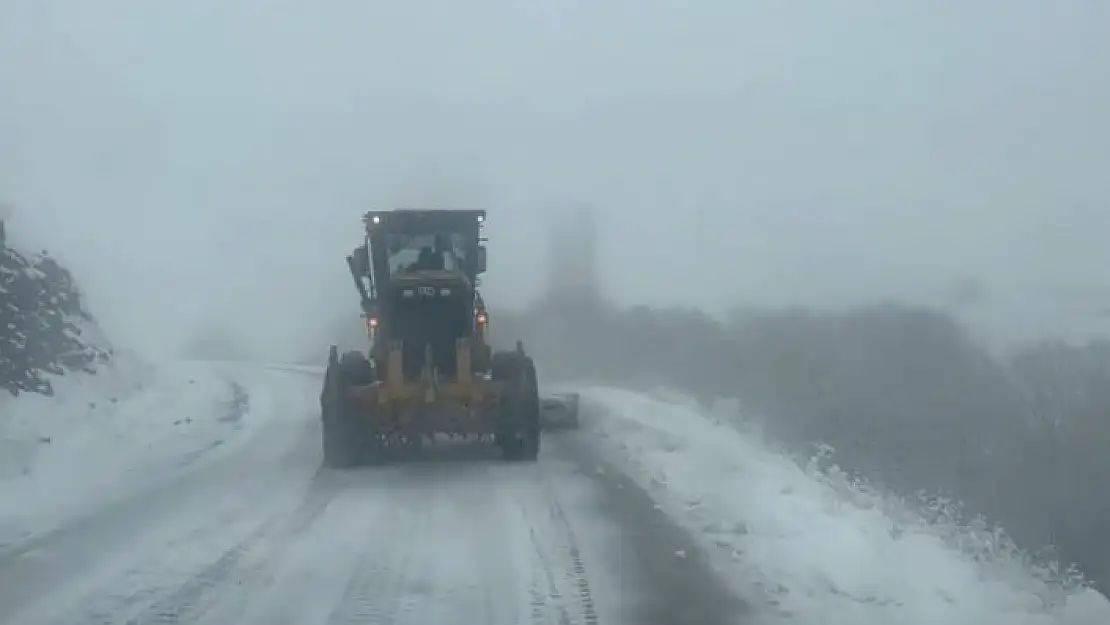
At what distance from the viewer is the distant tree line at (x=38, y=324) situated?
22.2 metres

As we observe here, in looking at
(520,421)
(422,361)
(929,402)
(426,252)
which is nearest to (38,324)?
(426,252)

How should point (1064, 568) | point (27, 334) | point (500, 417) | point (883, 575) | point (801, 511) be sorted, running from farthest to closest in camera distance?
point (27, 334)
point (500, 417)
point (801, 511)
point (1064, 568)
point (883, 575)

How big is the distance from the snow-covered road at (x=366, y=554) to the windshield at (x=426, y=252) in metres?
3.73

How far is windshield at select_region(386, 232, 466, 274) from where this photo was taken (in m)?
19.5

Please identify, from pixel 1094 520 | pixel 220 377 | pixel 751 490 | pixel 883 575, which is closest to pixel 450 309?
pixel 751 490

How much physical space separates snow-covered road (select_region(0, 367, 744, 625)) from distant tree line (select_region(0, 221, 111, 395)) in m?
6.67

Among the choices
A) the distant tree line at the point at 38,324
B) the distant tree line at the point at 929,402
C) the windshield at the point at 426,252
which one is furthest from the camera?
the distant tree line at the point at 38,324

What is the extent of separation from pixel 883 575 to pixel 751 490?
4147 mm

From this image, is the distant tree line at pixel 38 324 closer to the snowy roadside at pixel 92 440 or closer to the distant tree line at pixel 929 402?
the snowy roadside at pixel 92 440

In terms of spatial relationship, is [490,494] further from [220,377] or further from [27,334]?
[220,377]

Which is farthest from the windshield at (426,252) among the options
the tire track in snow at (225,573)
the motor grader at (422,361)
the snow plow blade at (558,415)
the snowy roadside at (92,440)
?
the tire track in snow at (225,573)

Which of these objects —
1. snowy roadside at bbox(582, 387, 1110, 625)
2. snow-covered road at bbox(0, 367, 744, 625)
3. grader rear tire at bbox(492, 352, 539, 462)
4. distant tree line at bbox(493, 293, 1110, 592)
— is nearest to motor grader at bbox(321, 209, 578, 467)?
grader rear tire at bbox(492, 352, 539, 462)

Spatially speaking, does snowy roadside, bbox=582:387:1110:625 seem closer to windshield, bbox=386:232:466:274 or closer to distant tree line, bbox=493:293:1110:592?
distant tree line, bbox=493:293:1110:592

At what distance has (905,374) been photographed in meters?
24.9
